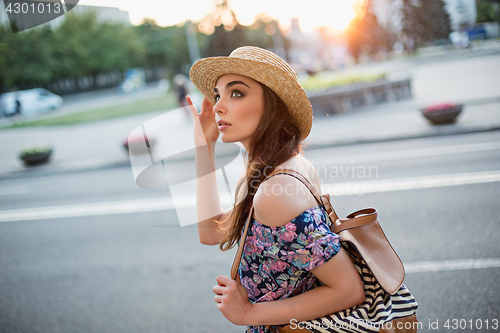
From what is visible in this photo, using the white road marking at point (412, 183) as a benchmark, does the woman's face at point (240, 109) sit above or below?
above

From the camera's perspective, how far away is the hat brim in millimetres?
1451

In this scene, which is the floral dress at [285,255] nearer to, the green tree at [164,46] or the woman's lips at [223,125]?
the woman's lips at [223,125]

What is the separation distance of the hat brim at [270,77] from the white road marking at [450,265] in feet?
8.81

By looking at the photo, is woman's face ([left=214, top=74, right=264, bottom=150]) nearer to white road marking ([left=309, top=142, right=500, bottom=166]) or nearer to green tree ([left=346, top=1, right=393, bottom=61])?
white road marking ([left=309, top=142, right=500, bottom=166])

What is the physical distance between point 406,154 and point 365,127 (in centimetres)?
331

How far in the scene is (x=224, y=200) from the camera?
243 inches

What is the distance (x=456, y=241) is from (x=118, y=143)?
13.2 meters

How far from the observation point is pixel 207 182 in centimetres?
185

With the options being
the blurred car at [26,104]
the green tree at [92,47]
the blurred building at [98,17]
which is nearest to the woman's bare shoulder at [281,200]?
the blurred building at [98,17]

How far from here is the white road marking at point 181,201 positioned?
5.79 meters

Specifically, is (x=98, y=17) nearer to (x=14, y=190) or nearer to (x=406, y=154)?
(x=14, y=190)

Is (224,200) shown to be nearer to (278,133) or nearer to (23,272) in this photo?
(23,272)

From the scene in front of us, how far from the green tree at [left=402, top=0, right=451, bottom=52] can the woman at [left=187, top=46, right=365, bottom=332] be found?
36.0 ft

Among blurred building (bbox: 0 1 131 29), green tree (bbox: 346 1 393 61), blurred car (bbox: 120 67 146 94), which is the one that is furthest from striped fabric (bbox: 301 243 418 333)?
blurred car (bbox: 120 67 146 94)
